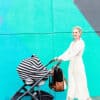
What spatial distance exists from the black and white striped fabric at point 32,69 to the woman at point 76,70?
47cm

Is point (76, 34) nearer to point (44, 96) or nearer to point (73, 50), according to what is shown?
point (73, 50)

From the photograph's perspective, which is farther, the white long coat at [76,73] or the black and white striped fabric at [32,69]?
the white long coat at [76,73]

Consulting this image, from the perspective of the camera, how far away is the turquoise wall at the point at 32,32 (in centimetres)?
648

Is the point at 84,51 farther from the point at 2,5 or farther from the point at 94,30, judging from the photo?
the point at 2,5

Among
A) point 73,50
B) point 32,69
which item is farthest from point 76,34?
point 32,69

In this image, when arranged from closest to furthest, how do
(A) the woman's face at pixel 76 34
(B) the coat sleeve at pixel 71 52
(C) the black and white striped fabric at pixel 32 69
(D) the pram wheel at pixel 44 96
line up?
(C) the black and white striped fabric at pixel 32 69
(D) the pram wheel at pixel 44 96
(B) the coat sleeve at pixel 71 52
(A) the woman's face at pixel 76 34

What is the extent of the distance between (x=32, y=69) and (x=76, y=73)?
77 cm

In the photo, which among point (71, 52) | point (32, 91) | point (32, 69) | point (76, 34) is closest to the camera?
point (32, 69)

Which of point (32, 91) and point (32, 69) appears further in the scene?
point (32, 91)

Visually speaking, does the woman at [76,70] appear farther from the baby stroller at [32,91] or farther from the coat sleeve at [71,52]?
the baby stroller at [32,91]

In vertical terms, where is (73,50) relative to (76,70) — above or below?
above

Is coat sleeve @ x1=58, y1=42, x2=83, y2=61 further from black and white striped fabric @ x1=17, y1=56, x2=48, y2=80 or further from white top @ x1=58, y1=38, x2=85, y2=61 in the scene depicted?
black and white striped fabric @ x1=17, y1=56, x2=48, y2=80

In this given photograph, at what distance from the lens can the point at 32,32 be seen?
6523 mm

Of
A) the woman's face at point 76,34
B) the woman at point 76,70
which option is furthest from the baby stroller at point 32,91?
the woman's face at point 76,34
